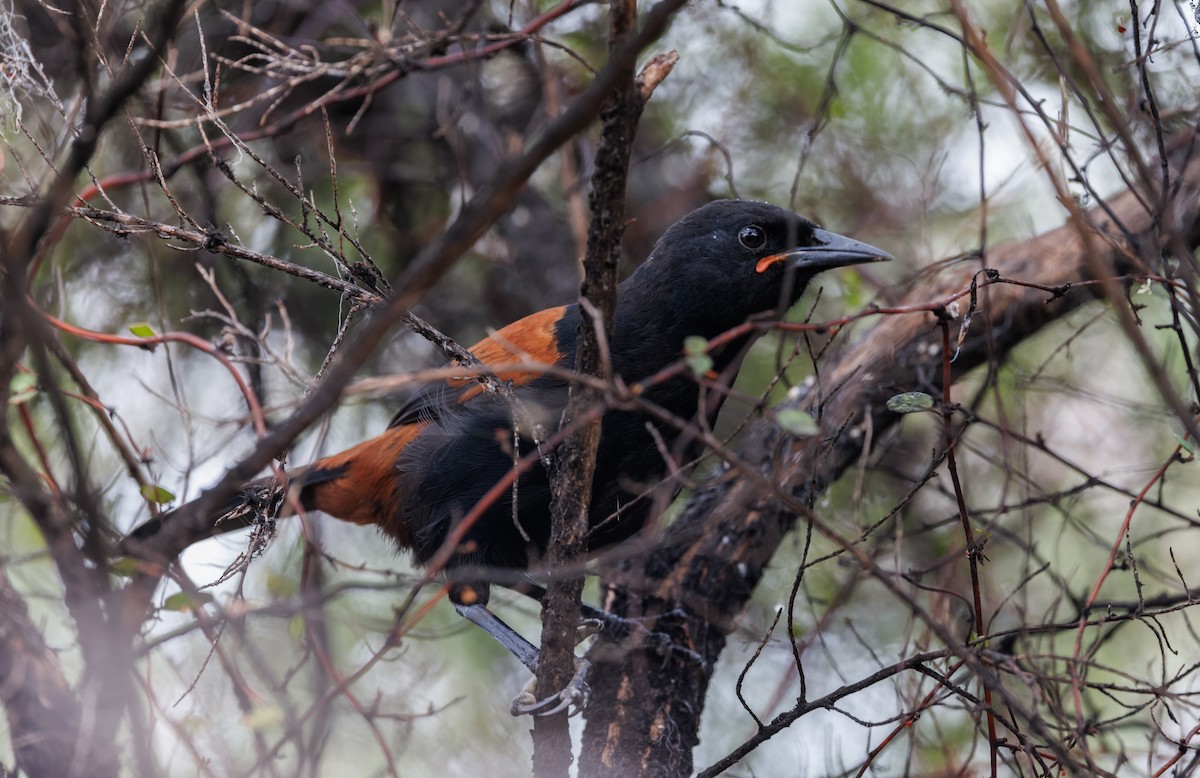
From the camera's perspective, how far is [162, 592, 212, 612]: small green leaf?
2.52 m

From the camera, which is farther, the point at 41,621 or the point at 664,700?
the point at 664,700

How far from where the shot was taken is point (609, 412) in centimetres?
332

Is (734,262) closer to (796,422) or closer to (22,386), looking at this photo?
(796,422)

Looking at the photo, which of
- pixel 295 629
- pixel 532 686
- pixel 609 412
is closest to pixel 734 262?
pixel 609 412

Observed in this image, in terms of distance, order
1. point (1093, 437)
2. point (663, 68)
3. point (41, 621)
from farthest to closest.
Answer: point (1093, 437), point (41, 621), point (663, 68)

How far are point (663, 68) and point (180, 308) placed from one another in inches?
149

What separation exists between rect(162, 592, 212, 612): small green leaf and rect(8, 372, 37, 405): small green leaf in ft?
2.03

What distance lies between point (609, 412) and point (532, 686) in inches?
34.0

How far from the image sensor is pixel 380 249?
583 cm

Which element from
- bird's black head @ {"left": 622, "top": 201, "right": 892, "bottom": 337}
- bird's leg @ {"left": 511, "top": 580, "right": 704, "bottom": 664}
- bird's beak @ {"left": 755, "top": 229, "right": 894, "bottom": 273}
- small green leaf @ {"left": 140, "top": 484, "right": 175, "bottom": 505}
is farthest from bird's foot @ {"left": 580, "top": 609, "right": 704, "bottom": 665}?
small green leaf @ {"left": 140, "top": 484, "right": 175, "bottom": 505}

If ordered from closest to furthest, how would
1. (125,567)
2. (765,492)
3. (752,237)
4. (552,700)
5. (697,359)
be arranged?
(697,359), (125,567), (552,700), (765,492), (752,237)

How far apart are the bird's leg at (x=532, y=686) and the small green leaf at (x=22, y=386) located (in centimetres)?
157

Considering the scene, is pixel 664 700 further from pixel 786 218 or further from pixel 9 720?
pixel 9 720

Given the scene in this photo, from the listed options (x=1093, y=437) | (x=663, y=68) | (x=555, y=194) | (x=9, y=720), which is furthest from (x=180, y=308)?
(x=1093, y=437)
